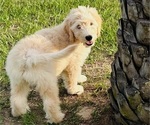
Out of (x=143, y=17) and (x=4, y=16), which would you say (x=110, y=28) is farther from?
(x=143, y=17)

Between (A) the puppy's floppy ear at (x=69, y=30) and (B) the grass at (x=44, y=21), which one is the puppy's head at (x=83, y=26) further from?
(B) the grass at (x=44, y=21)

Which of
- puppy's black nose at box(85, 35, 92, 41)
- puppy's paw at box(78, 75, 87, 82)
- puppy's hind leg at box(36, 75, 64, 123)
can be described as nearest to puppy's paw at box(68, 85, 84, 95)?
puppy's paw at box(78, 75, 87, 82)

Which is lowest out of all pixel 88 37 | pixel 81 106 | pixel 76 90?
pixel 81 106

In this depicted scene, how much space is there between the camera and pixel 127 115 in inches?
153


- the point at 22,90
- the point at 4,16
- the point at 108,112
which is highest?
the point at 4,16

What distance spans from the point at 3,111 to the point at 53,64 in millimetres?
900

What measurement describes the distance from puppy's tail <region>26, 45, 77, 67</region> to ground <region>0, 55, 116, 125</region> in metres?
0.71

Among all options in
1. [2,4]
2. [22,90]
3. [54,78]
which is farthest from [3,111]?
[2,4]

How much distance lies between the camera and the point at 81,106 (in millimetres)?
4812

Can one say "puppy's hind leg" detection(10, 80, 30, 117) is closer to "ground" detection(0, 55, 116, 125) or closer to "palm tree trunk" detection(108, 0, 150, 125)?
"ground" detection(0, 55, 116, 125)

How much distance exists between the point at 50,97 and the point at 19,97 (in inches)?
14.9

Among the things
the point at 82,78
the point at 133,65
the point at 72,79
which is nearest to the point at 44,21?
the point at 82,78

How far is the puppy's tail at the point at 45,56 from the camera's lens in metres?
4.16

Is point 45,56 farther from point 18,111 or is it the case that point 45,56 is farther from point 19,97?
point 18,111
